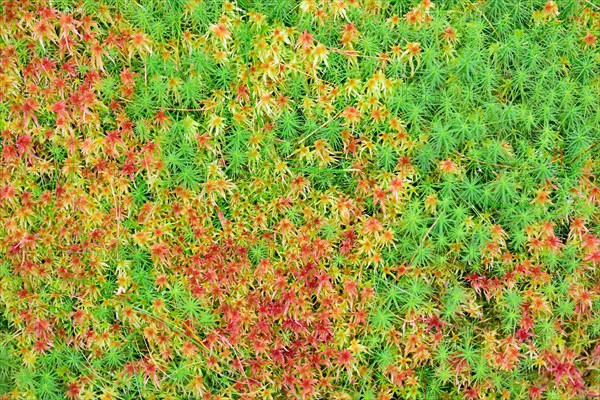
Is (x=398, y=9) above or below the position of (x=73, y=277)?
above

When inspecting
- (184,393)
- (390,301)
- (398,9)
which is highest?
(398,9)

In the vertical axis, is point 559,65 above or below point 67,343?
above

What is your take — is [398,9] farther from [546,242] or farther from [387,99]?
[546,242]

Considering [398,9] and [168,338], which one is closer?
[168,338]

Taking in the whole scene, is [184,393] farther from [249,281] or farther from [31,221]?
[31,221]

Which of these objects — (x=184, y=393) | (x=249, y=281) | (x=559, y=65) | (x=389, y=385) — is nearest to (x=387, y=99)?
(x=559, y=65)

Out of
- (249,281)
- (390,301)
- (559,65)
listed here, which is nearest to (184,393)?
(249,281)
